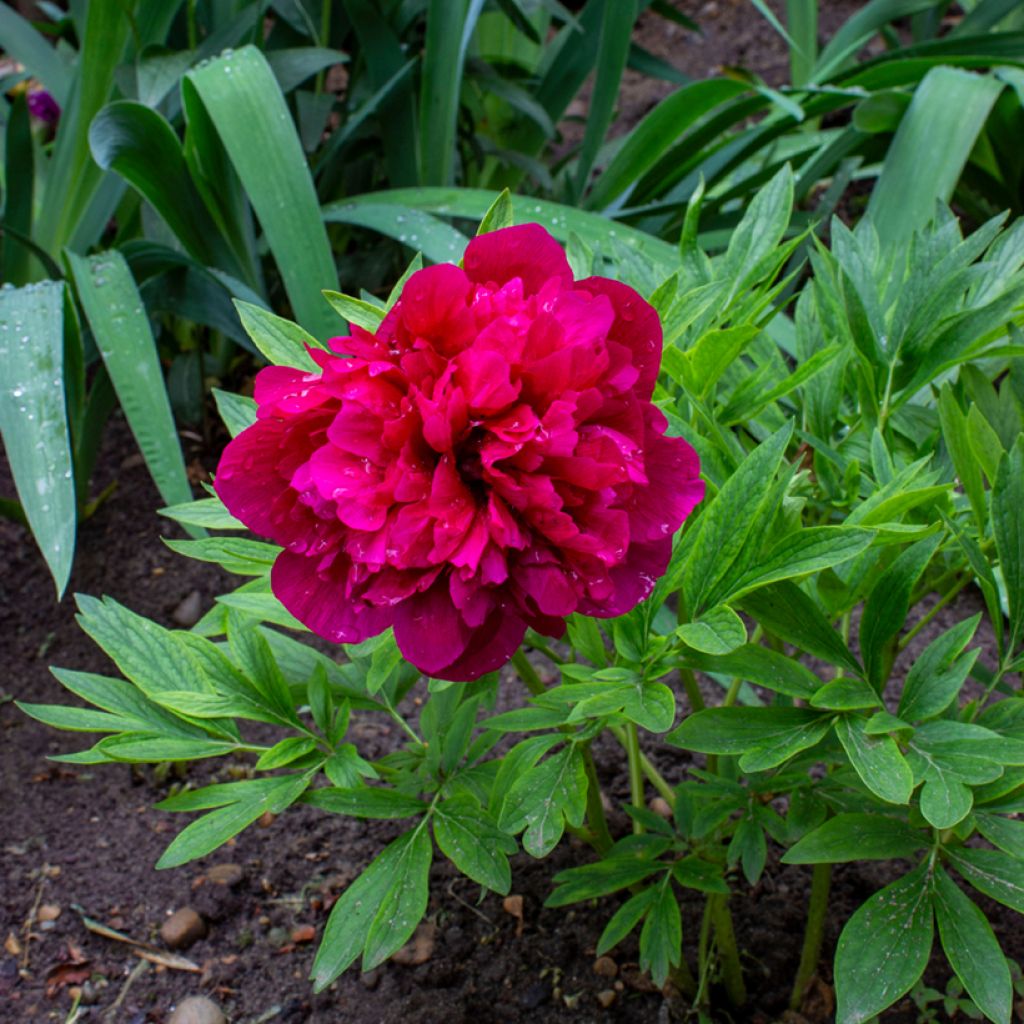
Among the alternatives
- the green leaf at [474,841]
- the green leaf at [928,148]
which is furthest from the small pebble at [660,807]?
the green leaf at [928,148]

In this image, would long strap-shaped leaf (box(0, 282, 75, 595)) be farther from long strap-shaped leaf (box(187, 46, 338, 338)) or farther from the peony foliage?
the peony foliage

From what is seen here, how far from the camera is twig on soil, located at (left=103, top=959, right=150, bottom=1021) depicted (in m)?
1.06

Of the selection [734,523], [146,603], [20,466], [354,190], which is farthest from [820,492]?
[354,190]

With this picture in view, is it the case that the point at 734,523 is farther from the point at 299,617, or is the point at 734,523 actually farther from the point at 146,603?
the point at 146,603

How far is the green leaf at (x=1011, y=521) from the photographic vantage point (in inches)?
28.0

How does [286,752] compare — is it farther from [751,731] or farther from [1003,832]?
[1003,832]

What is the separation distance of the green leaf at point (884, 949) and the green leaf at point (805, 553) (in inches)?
9.2

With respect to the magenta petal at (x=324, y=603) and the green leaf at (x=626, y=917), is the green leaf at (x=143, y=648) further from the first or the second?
the green leaf at (x=626, y=917)

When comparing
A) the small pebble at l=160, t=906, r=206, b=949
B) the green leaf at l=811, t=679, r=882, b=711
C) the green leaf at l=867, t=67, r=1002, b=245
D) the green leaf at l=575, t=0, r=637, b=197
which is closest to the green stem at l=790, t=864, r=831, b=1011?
the green leaf at l=811, t=679, r=882, b=711

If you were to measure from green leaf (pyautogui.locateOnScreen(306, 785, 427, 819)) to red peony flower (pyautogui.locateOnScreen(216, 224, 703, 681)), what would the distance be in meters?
0.20

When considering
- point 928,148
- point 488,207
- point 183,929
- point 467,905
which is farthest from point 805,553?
point 928,148

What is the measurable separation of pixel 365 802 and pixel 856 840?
317mm

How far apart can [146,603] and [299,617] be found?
1.00m

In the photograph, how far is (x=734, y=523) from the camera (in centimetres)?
67
